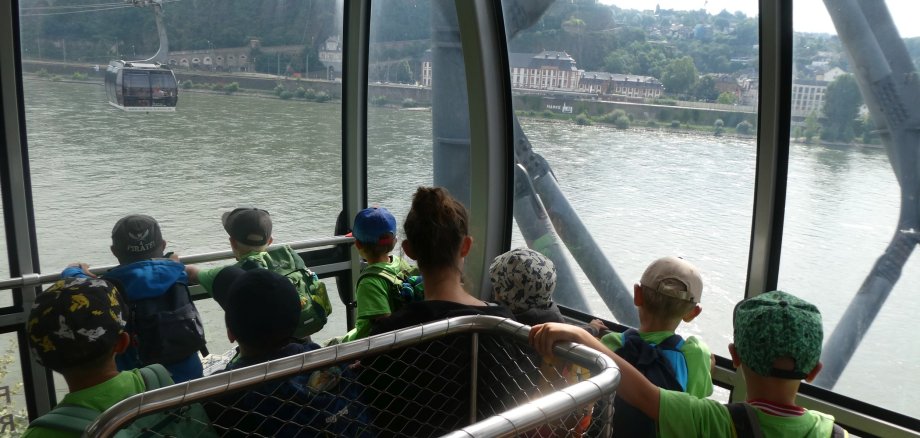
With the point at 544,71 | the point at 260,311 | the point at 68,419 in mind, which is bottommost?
the point at 68,419

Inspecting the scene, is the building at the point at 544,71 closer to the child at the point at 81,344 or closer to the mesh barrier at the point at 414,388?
the mesh barrier at the point at 414,388

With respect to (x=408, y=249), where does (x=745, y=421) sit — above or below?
below

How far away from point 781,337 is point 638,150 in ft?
5.99

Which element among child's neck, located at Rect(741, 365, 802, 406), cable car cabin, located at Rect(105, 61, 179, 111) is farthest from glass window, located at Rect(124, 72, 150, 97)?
child's neck, located at Rect(741, 365, 802, 406)

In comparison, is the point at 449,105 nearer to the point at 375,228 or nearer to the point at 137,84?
the point at 375,228

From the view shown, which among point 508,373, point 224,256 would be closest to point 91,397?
point 508,373

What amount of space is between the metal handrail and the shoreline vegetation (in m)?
0.96

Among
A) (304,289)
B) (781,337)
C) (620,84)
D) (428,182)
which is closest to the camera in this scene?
(781,337)

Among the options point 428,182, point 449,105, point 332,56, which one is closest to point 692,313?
point 449,105

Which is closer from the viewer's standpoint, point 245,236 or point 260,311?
point 260,311

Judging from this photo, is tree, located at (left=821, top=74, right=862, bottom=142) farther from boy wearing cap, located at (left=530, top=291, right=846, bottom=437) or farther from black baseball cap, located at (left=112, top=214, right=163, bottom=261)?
black baseball cap, located at (left=112, top=214, right=163, bottom=261)

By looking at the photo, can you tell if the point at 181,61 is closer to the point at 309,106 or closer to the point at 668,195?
the point at 309,106

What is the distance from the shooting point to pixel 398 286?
2480 millimetres

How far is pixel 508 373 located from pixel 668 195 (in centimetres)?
183
